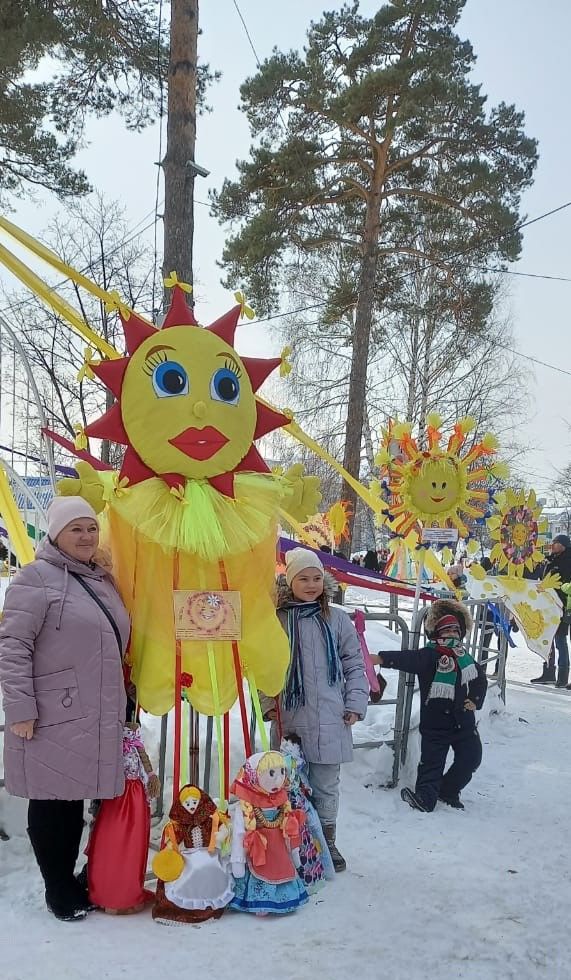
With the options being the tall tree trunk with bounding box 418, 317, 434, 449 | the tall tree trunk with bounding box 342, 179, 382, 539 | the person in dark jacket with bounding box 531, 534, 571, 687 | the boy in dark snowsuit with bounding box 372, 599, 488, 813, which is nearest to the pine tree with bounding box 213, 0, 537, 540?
the tall tree trunk with bounding box 342, 179, 382, 539

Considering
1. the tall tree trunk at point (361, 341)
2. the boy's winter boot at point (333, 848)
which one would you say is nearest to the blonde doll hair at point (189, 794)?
the boy's winter boot at point (333, 848)

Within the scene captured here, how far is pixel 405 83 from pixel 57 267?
350 inches

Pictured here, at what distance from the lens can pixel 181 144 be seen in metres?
6.43

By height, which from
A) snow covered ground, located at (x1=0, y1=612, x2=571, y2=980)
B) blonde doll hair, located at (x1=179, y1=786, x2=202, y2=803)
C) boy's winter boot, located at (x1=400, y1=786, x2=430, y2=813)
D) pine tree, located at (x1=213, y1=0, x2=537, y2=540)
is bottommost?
snow covered ground, located at (x1=0, y1=612, x2=571, y2=980)

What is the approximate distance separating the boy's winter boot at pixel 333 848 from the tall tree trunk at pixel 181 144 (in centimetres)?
457

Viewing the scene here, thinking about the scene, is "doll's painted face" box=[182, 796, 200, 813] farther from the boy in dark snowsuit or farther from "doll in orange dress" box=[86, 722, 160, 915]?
the boy in dark snowsuit

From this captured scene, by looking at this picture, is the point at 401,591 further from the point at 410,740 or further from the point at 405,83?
the point at 405,83

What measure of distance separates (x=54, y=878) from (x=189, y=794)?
0.57 metres

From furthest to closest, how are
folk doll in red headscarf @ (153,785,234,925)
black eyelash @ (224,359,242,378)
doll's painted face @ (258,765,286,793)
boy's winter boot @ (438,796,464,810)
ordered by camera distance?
boy's winter boot @ (438,796,464,810)
black eyelash @ (224,359,242,378)
doll's painted face @ (258,765,286,793)
folk doll in red headscarf @ (153,785,234,925)

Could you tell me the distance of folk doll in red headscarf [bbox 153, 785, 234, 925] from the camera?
2.74m

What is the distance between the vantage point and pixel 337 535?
336 inches

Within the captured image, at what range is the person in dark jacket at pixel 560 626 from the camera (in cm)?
855

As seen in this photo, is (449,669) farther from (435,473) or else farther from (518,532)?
(518,532)

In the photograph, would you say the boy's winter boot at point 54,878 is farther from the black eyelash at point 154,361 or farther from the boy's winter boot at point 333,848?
the black eyelash at point 154,361
